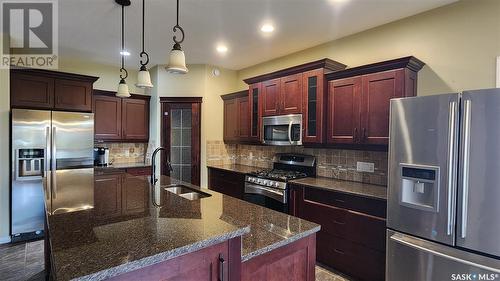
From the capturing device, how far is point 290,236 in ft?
4.69

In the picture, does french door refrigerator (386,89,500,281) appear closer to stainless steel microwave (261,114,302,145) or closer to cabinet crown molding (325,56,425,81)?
cabinet crown molding (325,56,425,81)

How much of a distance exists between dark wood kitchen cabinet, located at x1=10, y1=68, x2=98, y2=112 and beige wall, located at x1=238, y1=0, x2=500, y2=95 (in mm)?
3980

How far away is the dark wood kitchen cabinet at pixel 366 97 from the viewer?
2.61 m

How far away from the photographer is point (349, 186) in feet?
9.47

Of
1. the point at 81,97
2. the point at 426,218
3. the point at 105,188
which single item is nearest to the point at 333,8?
the point at 426,218

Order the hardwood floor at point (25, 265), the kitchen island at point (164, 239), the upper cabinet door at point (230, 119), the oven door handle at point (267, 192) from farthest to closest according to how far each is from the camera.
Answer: the upper cabinet door at point (230, 119) < the oven door handle at point (267, 192) < the hardwood floor at point (25, 265) < the kitchen island at point (164, 239)

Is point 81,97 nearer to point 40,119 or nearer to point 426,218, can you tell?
point 40,119

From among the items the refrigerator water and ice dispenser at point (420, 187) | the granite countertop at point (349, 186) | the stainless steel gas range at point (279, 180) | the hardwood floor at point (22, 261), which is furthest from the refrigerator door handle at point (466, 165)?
the hardwood floor at point (22, 261)

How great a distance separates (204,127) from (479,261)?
399 centimetres

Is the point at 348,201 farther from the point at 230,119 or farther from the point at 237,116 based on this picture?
the point at 230,119

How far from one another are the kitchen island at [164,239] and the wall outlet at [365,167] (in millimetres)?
1759

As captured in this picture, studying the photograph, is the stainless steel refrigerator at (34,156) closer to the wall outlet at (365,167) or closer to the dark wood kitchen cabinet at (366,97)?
the dark wood kitchen cabinet at (366,97)

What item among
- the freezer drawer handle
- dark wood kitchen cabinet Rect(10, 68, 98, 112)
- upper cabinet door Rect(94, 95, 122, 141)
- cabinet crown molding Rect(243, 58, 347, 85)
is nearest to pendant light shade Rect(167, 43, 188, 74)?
cabinet crown molding Rect(243, 58, 347, 85)

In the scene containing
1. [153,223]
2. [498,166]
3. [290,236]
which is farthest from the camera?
[498,166]
